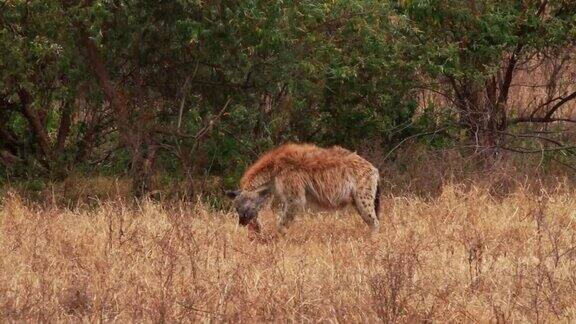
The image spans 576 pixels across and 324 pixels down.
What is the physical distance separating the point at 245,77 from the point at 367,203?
306cm

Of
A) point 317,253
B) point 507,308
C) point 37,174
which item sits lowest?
point 37,174

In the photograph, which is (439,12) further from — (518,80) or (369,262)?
(369,262)

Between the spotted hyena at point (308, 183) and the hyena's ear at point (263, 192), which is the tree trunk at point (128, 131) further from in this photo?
the hyena's ear at point (263, 192)

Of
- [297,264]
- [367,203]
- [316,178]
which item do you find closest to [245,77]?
[316,178]

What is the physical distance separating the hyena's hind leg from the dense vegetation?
2.12 meters

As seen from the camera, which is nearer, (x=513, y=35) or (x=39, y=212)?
(x=39, y=212)

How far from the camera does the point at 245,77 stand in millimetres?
12016

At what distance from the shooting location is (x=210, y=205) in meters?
11.2

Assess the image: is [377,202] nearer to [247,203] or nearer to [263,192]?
[263,192]

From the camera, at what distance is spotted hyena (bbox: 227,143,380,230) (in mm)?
9508

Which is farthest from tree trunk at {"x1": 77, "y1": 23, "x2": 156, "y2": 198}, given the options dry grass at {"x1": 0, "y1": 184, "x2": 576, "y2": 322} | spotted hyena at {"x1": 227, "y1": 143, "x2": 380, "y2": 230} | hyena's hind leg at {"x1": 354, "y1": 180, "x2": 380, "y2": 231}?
hyena's hind leg at {"x1": 354, "y1": 180, "x2": 380, "y2": 231}

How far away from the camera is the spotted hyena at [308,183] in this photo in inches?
374

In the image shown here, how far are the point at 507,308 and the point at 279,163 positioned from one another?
3519mm

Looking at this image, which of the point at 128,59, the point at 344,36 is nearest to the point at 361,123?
the point at 344,36
